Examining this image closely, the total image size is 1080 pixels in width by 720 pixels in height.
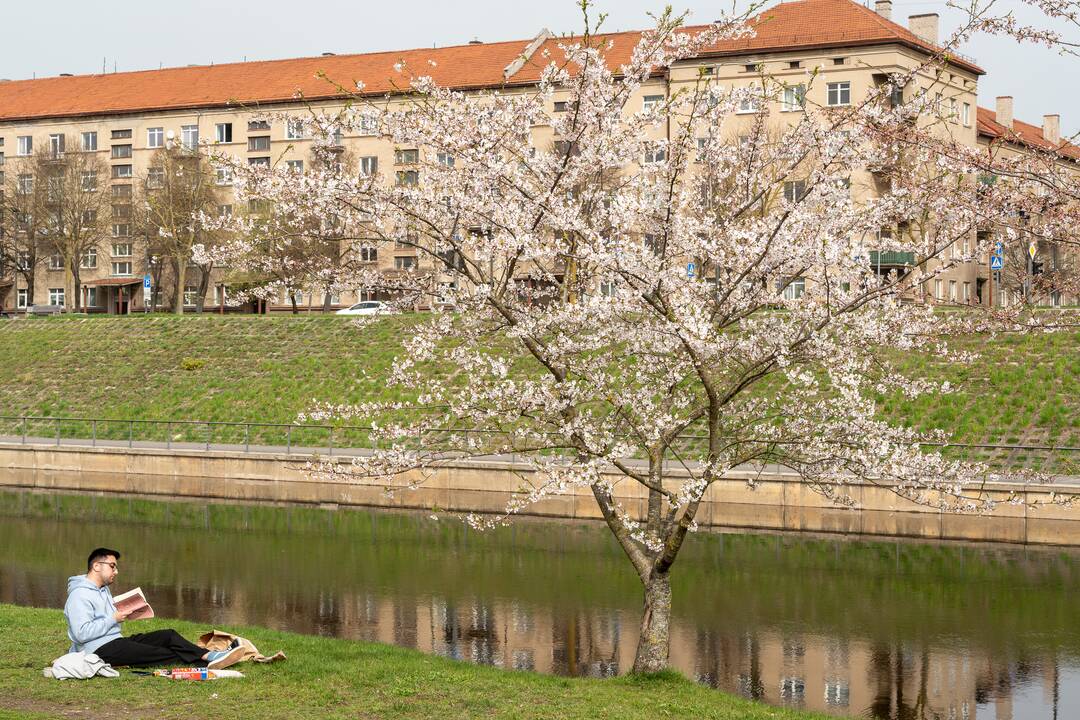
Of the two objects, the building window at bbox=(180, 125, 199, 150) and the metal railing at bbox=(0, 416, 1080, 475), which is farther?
the building window at bbox=(180, 125, 199, 150)

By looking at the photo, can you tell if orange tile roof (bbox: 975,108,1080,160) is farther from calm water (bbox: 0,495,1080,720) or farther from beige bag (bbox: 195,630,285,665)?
beige bag (bbox: 195,630,285,665)

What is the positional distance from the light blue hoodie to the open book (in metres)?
0.46

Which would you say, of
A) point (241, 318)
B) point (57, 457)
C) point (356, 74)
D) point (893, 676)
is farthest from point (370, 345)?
point (356, 74)

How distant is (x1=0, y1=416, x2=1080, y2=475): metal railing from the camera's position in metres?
33.3

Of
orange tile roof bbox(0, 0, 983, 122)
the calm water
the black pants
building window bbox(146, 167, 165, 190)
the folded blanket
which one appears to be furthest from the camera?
building window bbox(146, 167, 165, 190)

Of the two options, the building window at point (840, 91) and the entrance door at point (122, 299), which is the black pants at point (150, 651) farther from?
the entrance door at point (122, 299)

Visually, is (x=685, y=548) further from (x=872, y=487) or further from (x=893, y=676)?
(x=893, y=676)

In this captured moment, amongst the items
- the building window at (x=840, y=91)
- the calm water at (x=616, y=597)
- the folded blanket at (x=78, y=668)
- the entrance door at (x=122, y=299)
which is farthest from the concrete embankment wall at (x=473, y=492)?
the entrance door at (x=122, y=299)

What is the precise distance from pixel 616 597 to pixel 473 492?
35.2 feet

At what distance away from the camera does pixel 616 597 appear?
24.6 m

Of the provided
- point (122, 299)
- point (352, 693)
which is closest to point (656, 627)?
point (352, 693)

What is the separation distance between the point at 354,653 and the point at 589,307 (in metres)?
5.66

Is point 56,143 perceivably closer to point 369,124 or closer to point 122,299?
point 122,299

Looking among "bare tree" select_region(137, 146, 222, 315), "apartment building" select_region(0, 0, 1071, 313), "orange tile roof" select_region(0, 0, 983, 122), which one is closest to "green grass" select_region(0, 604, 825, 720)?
"bare tree" select_region(137, 146, 222, 315)
